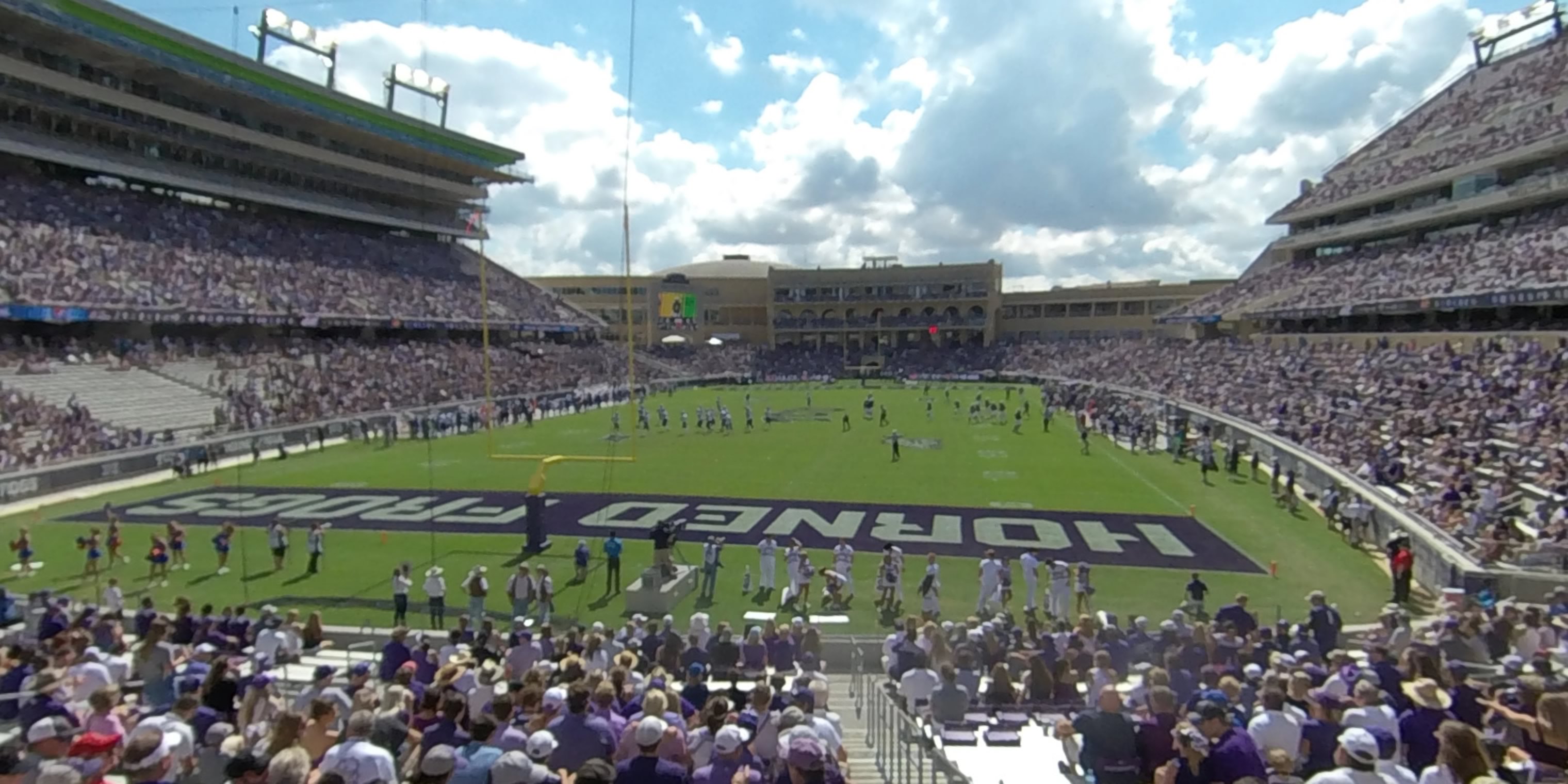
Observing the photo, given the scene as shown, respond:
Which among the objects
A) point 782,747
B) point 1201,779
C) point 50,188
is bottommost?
point 1201,779

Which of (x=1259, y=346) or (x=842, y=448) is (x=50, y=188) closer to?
(x=842, y=448)

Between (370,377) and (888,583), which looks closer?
(888,583)

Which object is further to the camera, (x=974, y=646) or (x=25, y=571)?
(x=25, y=571)

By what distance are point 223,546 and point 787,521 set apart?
1107 cm

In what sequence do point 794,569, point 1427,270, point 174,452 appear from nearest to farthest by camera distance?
point 794,569 < point 174,452 < point 1427,270

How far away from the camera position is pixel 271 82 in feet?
161

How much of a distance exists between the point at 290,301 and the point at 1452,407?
47.3 metres

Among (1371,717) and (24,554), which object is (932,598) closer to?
(1371,717)

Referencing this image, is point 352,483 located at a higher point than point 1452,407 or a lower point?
lower

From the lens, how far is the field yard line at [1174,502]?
17266 mm

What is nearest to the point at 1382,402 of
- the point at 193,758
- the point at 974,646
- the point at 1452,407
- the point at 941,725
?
the point at 1452,407

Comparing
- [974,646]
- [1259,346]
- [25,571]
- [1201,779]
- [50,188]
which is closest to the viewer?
[1201,779]

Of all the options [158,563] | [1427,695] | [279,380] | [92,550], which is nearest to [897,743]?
[1427,695]

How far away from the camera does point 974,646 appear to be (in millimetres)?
9758
